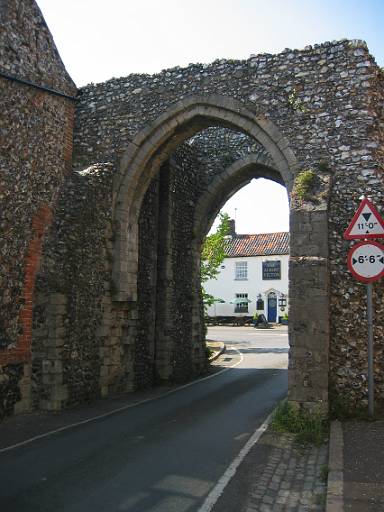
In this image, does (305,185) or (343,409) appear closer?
(343,409)

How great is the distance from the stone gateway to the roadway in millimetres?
1463

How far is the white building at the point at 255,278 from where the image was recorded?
40688 mm

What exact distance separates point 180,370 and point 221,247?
34.6ft

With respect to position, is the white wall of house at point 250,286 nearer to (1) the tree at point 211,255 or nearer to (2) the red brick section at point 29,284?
(1) the tree at point 211,255

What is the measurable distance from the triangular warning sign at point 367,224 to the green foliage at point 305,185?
157 cm

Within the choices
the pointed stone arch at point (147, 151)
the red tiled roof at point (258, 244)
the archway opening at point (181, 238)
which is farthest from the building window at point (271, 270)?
the pointed stone arch at point (147, 151)

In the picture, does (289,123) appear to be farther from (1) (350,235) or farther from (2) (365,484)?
(2) (365,484)

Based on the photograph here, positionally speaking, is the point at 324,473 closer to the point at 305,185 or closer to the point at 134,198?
the point at 305,185

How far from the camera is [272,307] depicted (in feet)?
135

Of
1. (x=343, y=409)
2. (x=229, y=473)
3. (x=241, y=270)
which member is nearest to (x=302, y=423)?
(x=343, y=409)

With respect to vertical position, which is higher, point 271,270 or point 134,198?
point 271,270

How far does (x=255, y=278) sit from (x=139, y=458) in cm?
3624

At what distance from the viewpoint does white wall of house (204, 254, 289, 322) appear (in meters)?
40.7

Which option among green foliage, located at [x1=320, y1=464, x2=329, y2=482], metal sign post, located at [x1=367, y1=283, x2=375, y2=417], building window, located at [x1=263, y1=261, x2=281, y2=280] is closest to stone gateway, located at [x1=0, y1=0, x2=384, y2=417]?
metal sign post, located at [x1=367, y1=283, x2=375, y2=417]
